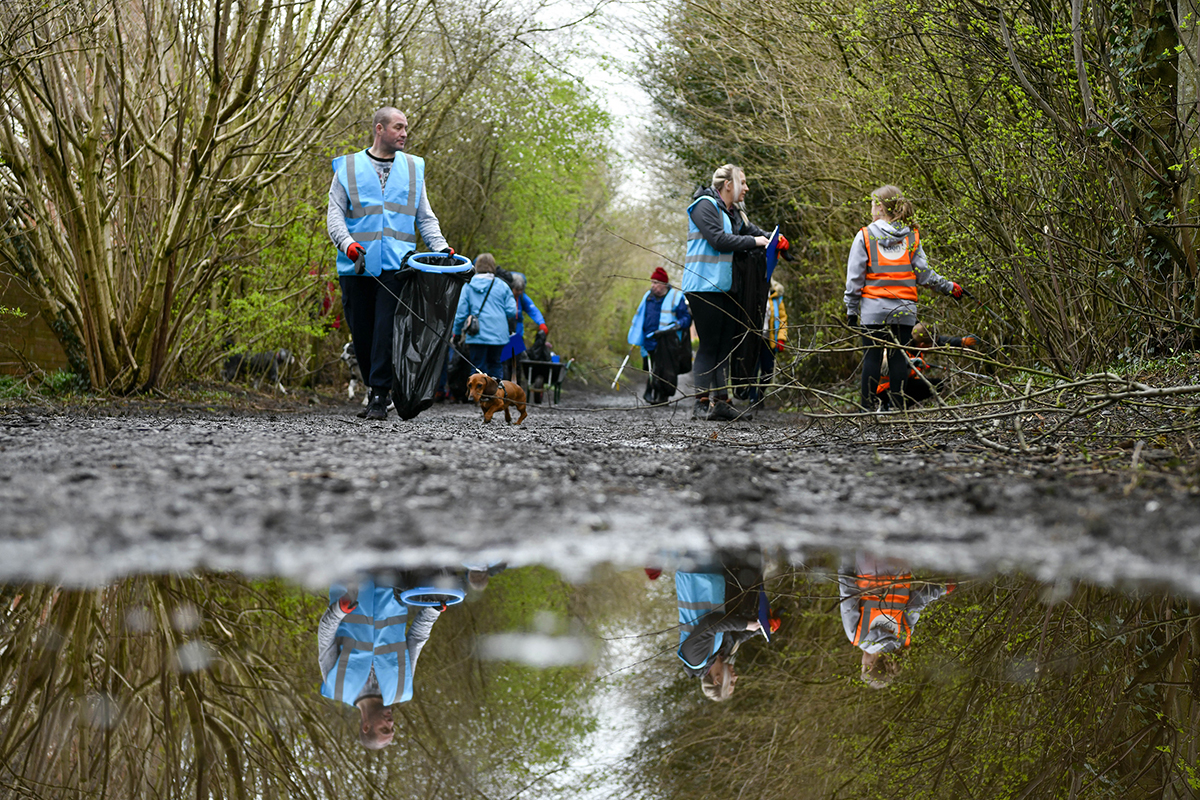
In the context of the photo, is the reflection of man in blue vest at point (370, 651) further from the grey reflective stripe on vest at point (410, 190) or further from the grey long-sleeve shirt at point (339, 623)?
the grey reflective stripe on vest at point (410, 190)

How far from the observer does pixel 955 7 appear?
748 centimetres

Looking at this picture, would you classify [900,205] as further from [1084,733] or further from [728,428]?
[1084,733]

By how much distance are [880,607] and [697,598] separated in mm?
474

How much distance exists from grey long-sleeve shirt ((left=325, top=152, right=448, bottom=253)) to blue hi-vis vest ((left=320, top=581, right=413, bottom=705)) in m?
5.55

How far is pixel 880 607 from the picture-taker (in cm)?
263

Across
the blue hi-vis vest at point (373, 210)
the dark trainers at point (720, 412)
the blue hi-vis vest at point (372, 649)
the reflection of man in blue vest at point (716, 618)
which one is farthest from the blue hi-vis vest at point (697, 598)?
the dark trainers at point (720, 412)

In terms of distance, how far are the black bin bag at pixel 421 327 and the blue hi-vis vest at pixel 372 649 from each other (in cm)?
559

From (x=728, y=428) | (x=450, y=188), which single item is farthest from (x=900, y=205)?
(x=450, y=188)

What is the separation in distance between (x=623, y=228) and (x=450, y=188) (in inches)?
625

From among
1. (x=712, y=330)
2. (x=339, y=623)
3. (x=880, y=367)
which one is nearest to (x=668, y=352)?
(x=712, y=330)

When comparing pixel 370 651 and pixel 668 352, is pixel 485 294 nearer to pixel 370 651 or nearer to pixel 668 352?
pixel 668 352

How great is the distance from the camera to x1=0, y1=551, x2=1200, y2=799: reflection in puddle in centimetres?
180

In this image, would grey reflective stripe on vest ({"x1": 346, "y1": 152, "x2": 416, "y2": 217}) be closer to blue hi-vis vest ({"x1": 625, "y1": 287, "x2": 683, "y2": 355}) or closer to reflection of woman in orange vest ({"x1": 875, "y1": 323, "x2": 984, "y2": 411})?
reflection of woman in orange vest ({"x1": 875, "y1": 323, "x2": 984, "y2": 411})

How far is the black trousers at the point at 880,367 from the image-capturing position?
8009 mm
